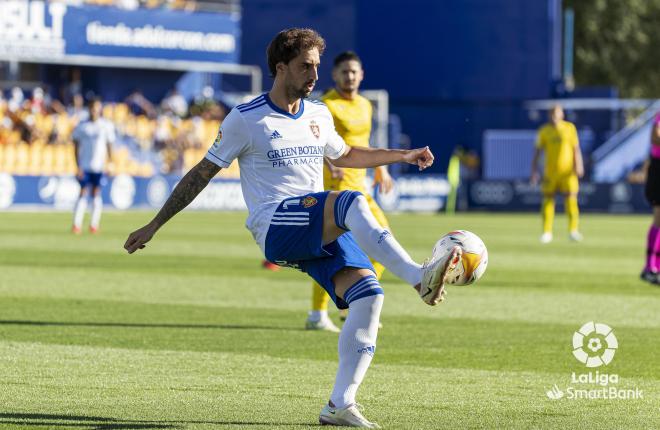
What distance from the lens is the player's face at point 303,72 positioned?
6934 mm

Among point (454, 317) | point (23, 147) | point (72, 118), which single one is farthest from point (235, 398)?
point (72, 118)

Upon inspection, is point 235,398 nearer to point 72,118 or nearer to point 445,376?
point 445,376

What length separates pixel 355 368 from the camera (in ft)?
22.0

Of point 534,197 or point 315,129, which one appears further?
point 534,197

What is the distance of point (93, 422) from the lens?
270 inches

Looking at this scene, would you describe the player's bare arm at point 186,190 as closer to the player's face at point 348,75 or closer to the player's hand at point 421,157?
the player's hand at point 421,157

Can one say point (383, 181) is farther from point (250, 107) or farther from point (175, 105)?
point (175, 105)

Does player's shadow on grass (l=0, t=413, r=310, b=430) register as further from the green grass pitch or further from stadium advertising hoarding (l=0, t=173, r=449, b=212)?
stadium advertising hoarding (l=0, t=173, r=449, b=212)

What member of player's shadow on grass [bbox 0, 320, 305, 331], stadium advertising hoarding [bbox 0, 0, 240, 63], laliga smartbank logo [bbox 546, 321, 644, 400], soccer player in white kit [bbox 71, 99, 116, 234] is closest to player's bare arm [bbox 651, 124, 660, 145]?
laliga smartbank logo [bbox 546, 321, 644, 400]

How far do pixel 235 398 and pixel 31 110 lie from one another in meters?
30.5

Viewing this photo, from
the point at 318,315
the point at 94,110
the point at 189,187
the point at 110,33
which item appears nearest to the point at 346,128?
the point at 318,315

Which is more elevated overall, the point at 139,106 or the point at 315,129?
the point at 139,106

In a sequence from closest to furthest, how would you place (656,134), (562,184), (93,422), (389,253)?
(389,253), (93,422), (656,134), (562,184)

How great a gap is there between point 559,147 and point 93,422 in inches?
776
